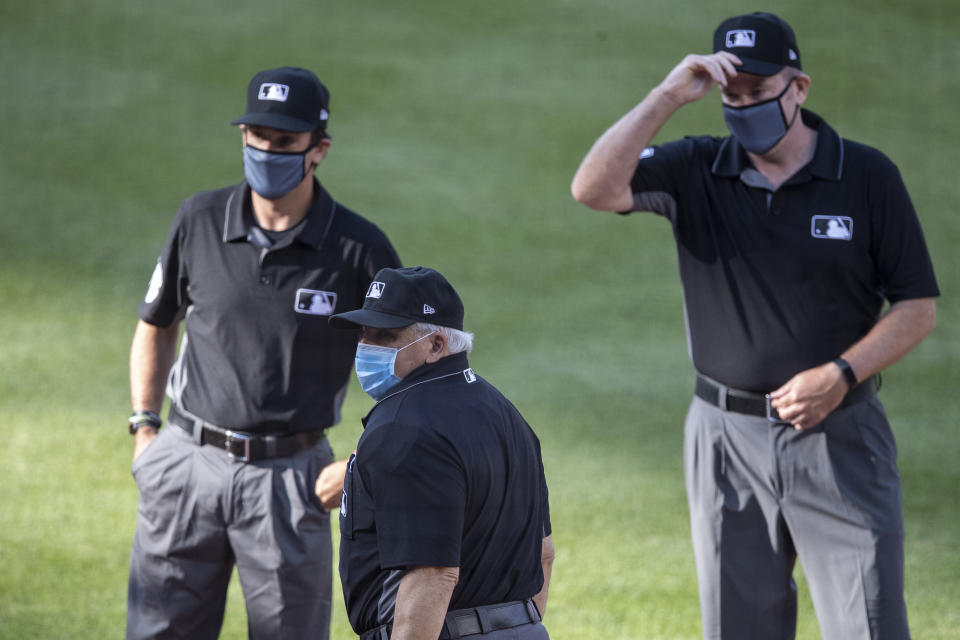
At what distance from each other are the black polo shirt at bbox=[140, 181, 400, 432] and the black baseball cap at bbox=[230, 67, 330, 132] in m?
0.29

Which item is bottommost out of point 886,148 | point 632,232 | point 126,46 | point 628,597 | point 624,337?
point 628,597

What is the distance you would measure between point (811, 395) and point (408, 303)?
5.13 feet

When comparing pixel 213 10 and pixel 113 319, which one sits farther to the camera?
pixel 213 10

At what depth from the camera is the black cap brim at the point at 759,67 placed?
4.20 m

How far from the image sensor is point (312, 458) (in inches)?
170

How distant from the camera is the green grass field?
6.85 metres

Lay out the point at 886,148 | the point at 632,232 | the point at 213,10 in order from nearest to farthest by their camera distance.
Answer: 1. the point at 632,232
2. the point at 886,148
3. the point at 213,10

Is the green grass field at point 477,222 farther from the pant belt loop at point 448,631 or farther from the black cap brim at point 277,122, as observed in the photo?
the pant belt loop at point 448,631

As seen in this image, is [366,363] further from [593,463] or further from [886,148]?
[886,148]

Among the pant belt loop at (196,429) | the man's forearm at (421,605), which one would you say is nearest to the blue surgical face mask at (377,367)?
the man's forearm at (421,605)

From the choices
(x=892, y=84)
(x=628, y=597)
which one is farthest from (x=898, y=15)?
(x=628, y=597)

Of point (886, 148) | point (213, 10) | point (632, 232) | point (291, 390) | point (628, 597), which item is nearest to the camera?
point (291, 390)

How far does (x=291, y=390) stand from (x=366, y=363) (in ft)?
3.33

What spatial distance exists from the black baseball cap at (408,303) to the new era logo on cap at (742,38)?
63.5 inches
